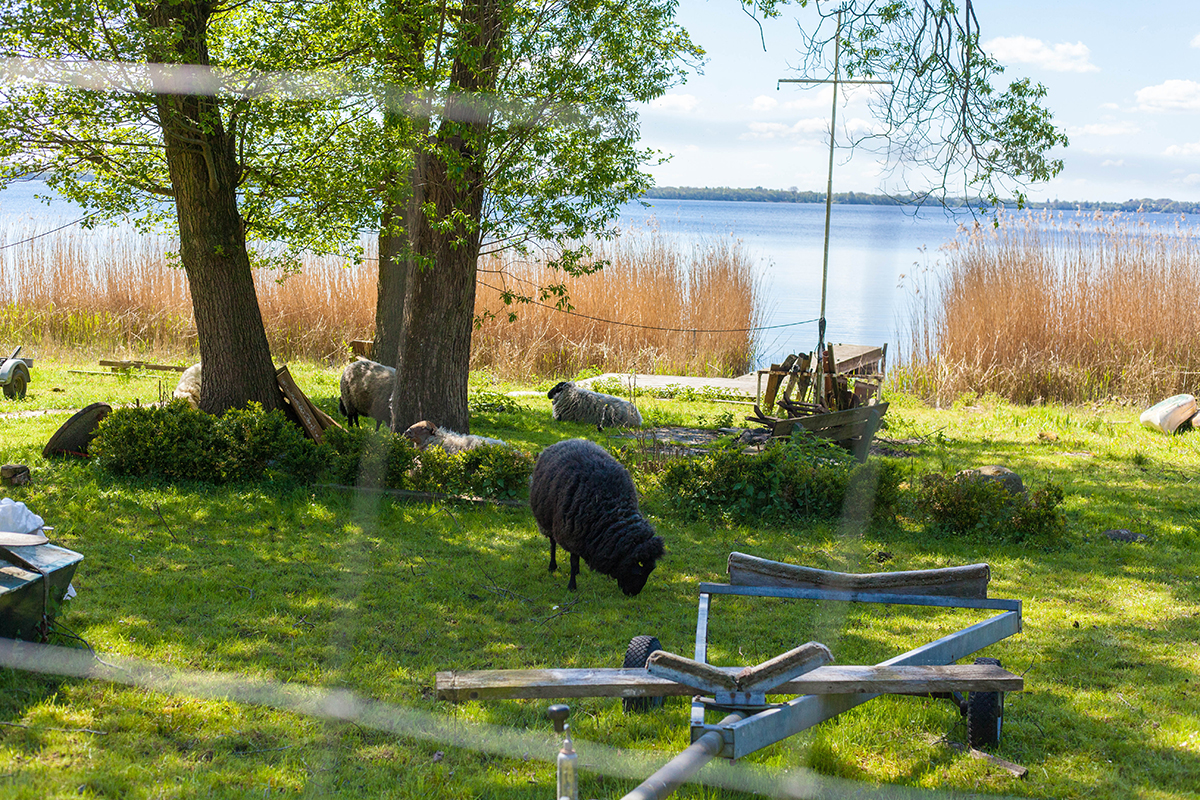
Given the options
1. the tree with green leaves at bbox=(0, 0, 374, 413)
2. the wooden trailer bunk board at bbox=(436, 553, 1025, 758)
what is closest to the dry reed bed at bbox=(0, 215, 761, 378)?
the tree with green leaves at bbox=(0, 0, 374, 413)

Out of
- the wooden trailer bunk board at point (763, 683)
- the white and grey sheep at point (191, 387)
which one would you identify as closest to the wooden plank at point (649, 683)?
the wooden trailer bunk board at point (763, 683)

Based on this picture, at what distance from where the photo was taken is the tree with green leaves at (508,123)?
757cm

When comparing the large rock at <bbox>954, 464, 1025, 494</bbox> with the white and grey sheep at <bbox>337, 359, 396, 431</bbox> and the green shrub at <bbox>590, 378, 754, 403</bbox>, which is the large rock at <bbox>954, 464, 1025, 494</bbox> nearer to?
the green shrub at <bbox>590, 378, 754, 403</bbox>

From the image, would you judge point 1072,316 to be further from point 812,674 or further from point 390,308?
point 812,674

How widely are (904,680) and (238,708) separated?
287 cm

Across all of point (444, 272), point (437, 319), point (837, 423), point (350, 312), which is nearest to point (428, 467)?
point (437, 319)

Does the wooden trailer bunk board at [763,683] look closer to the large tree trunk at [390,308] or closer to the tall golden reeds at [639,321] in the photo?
the large tree trunk at [390,308]

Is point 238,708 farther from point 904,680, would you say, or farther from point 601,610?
point 904,680

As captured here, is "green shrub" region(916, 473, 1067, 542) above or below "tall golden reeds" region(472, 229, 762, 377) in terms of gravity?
below

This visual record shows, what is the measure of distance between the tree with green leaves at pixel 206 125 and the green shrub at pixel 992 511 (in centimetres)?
633

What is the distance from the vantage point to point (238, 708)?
12.8 feet

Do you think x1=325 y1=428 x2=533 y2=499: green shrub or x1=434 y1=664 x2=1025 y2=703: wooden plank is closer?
x1=434 y1=664 x2=1025 y2=703: wooden plank

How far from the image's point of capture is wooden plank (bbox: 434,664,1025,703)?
311 cm

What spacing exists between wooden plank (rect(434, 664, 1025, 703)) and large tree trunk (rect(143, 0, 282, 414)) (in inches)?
261
